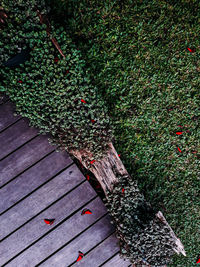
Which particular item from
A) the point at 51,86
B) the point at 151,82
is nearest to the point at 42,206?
the point at 51,86

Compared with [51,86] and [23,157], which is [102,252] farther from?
[51,86]

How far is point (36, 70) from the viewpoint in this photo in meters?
1.92

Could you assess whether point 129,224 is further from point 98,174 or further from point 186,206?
point 186,206

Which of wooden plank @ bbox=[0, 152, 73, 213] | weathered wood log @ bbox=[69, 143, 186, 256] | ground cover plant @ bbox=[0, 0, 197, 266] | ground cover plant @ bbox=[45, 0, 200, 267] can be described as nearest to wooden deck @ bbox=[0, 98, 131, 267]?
wooden plank @ bbox=[0, 152, 73, 213]

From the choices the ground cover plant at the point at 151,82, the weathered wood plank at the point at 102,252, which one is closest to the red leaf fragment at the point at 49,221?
the weathered wood plank at the point at 102,252

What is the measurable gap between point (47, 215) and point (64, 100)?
5.21ft

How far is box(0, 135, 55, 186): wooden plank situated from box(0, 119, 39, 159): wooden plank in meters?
0.07

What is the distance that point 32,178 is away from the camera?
2.56 meters

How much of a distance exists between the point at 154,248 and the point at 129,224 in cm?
41

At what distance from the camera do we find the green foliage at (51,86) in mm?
1817

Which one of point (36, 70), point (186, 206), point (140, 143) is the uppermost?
point (36, 70)

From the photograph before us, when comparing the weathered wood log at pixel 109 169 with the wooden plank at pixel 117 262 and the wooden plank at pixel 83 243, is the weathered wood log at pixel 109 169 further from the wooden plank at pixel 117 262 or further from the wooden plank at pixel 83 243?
the wooden plank at pixel 117 262

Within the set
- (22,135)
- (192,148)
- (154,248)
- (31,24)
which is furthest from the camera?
(192,148)

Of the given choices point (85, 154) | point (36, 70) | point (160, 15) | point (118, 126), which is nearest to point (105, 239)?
point (85, 154)
